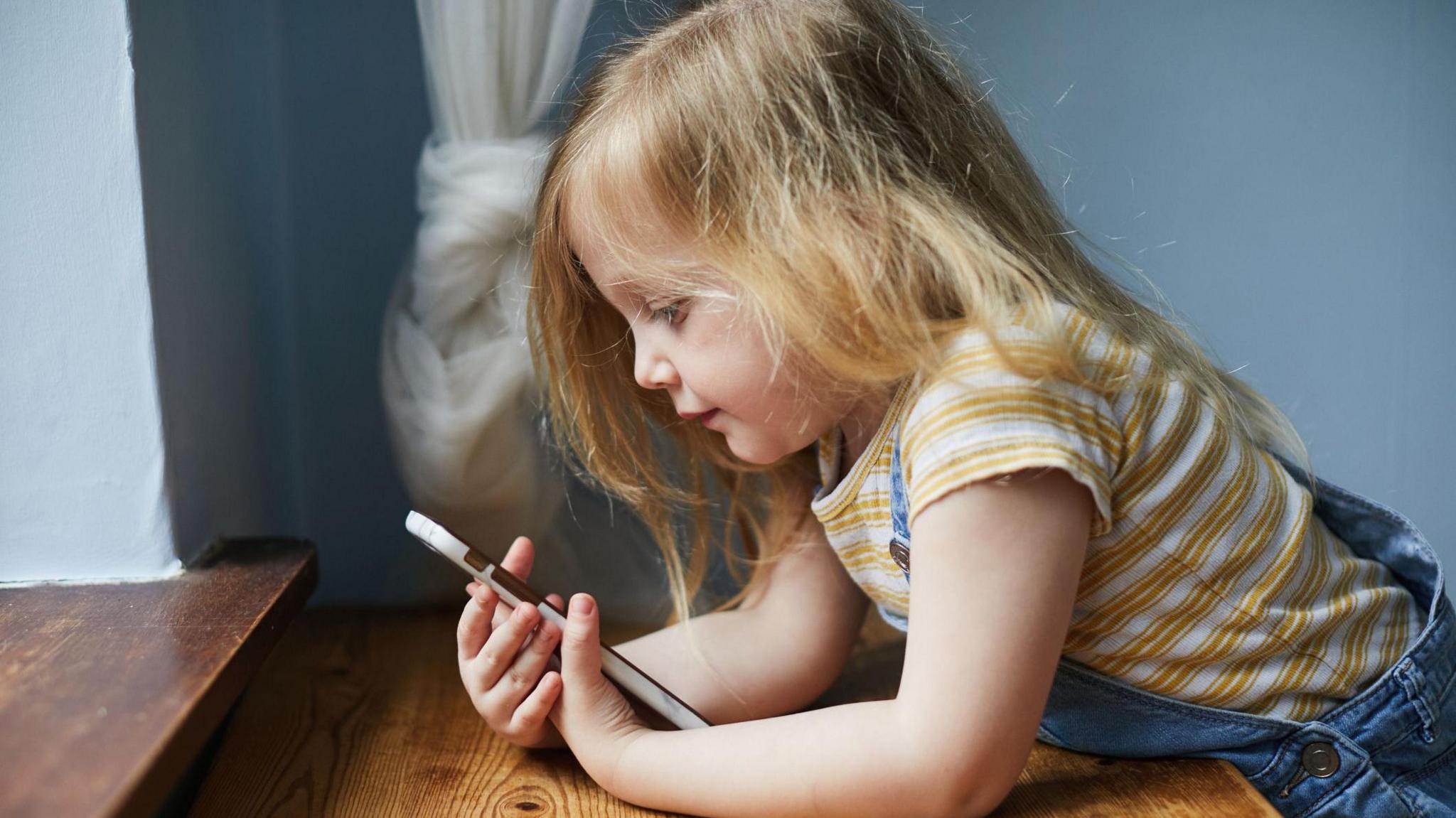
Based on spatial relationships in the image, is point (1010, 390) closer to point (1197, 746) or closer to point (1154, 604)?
point (1154, 604)

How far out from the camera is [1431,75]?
970 millimetres

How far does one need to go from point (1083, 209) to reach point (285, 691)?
0.74 m

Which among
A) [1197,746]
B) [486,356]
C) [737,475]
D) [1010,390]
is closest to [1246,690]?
[1197,746]

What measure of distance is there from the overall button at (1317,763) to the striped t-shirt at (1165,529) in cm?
2

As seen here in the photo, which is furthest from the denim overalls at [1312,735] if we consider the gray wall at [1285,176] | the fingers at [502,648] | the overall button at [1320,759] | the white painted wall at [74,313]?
the white painted wall at [74,313]

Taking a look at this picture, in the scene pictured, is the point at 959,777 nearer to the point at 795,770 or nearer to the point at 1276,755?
the point at 795,770

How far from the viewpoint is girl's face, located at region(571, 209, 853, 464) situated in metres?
0.65

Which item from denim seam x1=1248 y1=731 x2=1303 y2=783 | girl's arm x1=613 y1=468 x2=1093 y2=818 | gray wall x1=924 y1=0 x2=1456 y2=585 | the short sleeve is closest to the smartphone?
girl's arm x1=613 y1=468 x2=1093 y2=818

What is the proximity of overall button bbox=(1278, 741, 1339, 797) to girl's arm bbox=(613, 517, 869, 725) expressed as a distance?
300 millimetres

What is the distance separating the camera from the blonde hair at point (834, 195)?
1.98 ft

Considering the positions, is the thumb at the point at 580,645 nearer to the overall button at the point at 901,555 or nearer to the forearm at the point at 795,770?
the forearm at the point at 795,770

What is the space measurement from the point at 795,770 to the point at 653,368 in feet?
0.80

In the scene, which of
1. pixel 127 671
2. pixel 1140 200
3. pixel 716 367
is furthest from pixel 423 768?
pixel 1140 200

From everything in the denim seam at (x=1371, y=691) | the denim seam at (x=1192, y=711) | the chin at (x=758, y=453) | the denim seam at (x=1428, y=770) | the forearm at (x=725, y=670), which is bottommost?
the forearm at (x=725, y=670)
